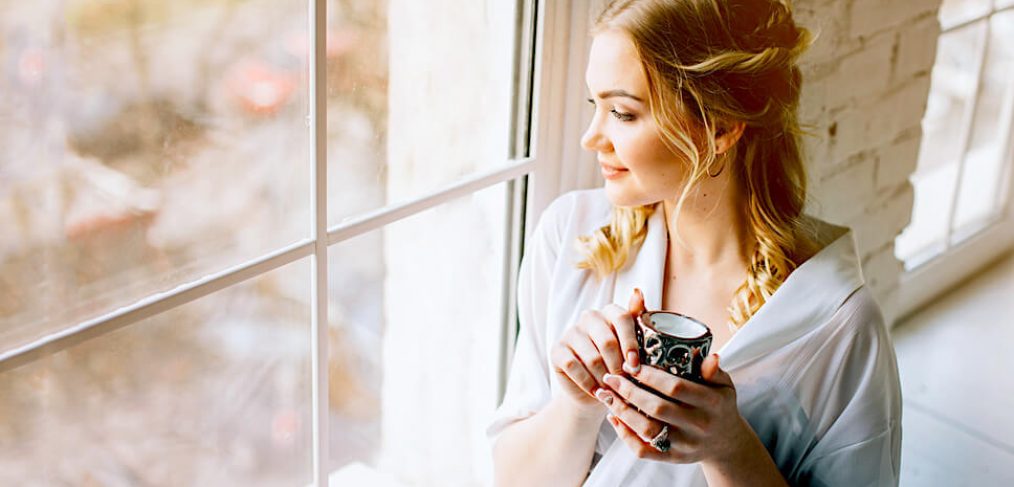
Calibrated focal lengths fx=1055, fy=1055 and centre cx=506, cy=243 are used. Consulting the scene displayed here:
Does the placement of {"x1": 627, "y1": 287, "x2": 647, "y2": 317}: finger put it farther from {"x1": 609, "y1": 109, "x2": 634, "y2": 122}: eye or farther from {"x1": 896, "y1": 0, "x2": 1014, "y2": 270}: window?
{"x1": 896, "y1": 0, "x2": 1014, "y2": 270}: window

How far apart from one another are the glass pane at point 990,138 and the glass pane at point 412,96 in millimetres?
1653

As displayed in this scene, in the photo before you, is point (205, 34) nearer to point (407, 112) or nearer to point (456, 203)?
point (407, 112)

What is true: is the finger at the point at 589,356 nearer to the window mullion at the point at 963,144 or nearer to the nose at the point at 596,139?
the nose at the point at 596,139

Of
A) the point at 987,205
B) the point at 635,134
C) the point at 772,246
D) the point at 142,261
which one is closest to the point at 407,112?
the point at 635,134

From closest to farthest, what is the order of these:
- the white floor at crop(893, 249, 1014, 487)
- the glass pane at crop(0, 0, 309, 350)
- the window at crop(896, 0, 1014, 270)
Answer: the glass pane at crop(0, 0, 309, 350) → the white floor at crop(893, 249, 1014, 487) → the window at crop(896, 0, 1014, 270)

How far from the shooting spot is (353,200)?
4.16ft

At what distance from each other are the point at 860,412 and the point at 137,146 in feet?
2.91

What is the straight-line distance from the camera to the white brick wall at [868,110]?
6.00ft

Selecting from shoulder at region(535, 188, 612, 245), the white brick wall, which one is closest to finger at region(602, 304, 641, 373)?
shoulder at region(535, 188, 612, 245)

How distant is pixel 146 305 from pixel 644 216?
2.24 ft

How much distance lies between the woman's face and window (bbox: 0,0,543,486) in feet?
0.70

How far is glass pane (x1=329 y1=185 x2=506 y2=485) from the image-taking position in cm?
133

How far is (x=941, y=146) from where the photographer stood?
2584mm

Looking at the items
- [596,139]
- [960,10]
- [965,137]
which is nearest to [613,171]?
[596,139]
